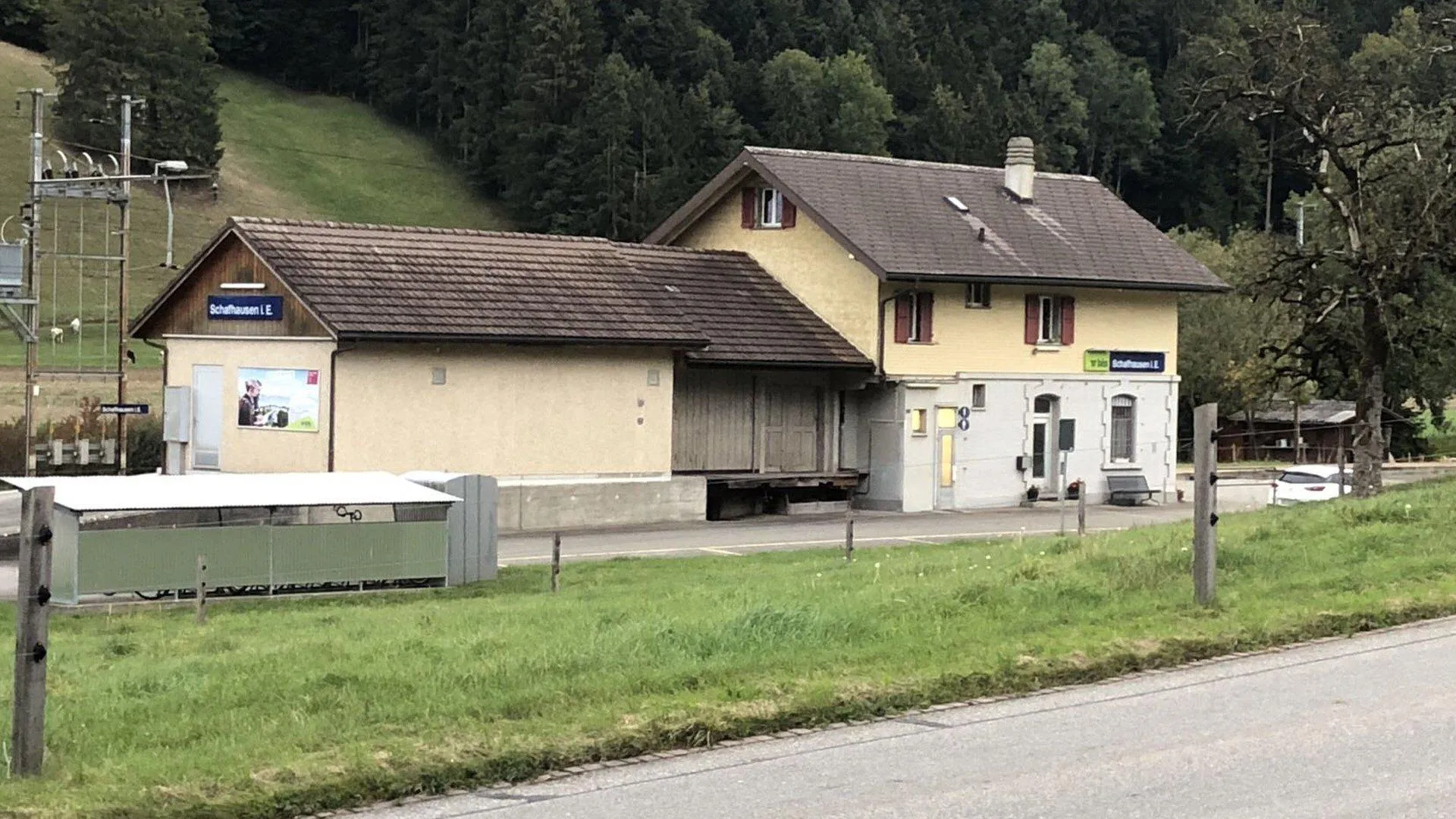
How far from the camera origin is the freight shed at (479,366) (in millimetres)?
33844

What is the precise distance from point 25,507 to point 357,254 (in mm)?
26365

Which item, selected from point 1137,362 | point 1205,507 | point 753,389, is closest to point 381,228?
point 753,389

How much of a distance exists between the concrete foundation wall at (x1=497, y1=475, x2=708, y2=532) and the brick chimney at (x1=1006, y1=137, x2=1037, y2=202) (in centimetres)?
1245

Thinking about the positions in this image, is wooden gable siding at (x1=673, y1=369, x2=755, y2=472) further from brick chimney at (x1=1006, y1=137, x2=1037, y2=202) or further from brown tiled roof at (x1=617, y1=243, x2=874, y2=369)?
brick chimney at (x1=1006, y1=137, x2=1037, y2=202)

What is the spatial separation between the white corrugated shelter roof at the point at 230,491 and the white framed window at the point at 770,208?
1743 cm

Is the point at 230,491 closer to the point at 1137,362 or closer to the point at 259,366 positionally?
the point at 259,366

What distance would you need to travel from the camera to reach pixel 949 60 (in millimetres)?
124688

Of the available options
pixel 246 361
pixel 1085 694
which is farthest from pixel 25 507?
pixel 246 361

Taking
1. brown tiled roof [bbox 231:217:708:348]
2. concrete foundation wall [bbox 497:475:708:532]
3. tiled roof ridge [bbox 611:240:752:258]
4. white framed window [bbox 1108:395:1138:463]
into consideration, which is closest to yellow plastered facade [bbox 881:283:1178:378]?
white framed window [bbox 1108:395:1138:463]

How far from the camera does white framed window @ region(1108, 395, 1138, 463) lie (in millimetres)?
45688

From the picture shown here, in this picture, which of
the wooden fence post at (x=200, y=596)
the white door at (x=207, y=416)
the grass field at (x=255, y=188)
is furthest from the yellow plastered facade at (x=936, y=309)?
the grass field at (x=255, y=188)

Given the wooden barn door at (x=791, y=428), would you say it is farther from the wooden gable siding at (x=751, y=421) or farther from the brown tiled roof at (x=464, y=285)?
the brown tiled roof at (x=464, y=285)

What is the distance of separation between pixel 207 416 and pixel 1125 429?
21.8 metres

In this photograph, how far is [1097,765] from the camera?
10125 millimetres
